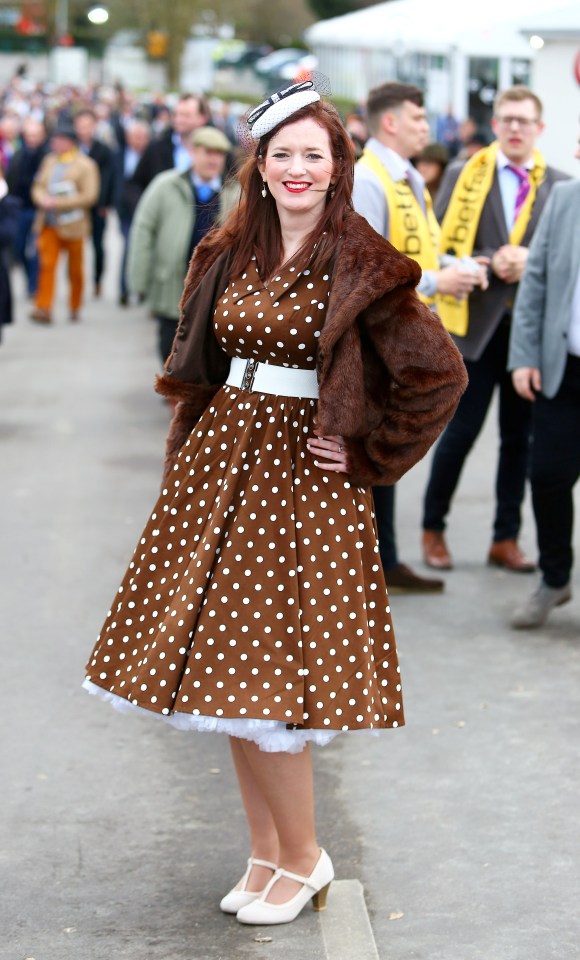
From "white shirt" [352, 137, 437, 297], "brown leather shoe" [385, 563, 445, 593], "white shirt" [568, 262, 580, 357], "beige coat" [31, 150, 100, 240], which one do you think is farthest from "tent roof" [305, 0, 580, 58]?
"white shirt" [568, 262, 580, 357]

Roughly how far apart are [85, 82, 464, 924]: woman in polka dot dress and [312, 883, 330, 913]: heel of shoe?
1.5 inches

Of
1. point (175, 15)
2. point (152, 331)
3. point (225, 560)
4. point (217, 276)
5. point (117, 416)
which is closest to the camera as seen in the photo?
point (225, 560)

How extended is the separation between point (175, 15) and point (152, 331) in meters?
59.2

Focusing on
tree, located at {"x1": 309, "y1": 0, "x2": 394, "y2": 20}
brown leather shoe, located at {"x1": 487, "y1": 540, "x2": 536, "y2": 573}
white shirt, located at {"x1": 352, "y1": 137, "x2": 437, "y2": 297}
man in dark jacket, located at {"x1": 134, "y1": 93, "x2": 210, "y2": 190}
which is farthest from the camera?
tree, located at {"x1": 309, "y1": 0, "x2": 394, "y2": 20}

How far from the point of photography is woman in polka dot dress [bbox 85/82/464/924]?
382 centimetres

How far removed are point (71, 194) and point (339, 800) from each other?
504 inches

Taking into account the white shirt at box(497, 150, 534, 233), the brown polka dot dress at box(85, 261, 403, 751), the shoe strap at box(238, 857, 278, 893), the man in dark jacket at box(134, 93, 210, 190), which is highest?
the white shirt at box(497, 150, 534, 233)

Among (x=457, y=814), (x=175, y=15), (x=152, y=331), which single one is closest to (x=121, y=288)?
(x=152, y=331)

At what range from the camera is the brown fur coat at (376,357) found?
3.86 metres

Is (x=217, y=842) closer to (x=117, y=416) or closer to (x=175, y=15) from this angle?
(x=117, y=416)

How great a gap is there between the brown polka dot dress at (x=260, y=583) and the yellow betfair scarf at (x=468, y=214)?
11.7 ft

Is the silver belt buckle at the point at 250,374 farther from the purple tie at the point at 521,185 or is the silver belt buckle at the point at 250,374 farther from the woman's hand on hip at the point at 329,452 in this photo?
the purple tie at the point at 521,185

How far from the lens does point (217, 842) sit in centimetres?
469

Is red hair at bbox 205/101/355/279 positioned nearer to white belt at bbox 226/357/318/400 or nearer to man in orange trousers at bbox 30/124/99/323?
white belt at bbox 226/357/318/400
